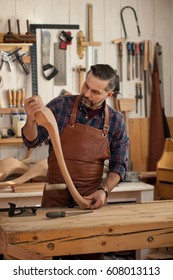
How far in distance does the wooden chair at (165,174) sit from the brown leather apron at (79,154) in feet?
5.63

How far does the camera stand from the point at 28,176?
4898mm

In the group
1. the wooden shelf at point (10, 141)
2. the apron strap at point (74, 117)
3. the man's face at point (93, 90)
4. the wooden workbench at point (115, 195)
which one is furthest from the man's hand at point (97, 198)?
the wooden shelf at point (10, 141)

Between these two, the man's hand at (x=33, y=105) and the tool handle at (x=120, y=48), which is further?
the tool handle at (x=120, y=48)

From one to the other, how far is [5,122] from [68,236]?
3.13 metres

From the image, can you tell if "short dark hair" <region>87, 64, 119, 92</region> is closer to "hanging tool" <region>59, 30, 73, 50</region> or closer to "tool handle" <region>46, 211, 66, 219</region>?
"tool handle" <region>46, 211, 66, 219</region>

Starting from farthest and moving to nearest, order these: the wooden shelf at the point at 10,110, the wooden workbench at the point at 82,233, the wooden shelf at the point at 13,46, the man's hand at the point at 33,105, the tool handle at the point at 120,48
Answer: the tool handle at the point at 120,48
the wooden shelf at the point at 10,110
the wooden shelf at the point at 13,46
the man's hand at the point at 33,105
the wooden workbench at the point at 82,233

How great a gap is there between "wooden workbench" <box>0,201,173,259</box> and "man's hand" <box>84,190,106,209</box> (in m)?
0.19

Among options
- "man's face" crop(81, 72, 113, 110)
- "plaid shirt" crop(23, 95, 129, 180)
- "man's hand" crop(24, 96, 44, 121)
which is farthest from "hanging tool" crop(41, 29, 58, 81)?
"man's hand" crop(24, 96, 44, 121)

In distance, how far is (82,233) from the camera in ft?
8.85

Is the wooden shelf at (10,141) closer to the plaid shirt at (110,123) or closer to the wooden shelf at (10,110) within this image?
the wooden shelf at (10,110)

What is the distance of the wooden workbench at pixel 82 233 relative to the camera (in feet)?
8.57

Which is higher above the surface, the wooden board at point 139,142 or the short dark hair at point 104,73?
the short dark hair at point 104,73

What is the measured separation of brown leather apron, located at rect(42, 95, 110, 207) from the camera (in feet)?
11.6
